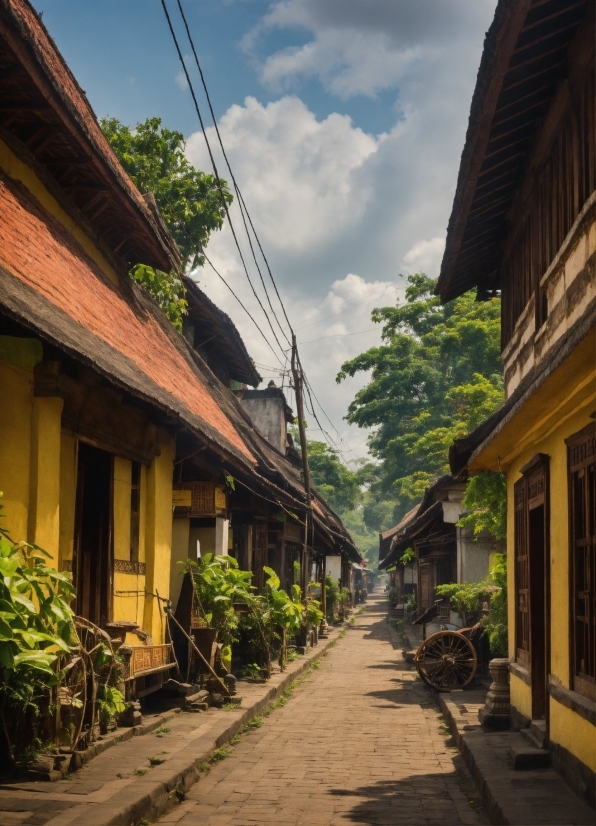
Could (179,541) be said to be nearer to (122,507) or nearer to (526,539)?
(122,507)

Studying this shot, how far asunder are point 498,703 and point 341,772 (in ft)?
8.71

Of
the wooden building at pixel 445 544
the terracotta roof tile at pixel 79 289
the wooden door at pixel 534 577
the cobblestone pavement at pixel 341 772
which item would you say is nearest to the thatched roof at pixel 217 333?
the terracotta roof tile at pixel 79 289

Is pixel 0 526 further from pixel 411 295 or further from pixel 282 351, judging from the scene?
pixel 411 295

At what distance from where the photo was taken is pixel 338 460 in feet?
220

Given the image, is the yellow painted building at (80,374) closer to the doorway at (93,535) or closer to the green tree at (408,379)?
the doorway at (93,535)

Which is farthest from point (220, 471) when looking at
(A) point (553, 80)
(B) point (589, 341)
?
(B) point (589, 341)

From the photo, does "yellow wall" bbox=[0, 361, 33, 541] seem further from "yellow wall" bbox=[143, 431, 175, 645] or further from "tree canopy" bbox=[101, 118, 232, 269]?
"tree canopy" bbox=[101, 118, 232, 269]

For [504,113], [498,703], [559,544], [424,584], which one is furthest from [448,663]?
[424,584]

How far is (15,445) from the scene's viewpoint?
7.96 metres

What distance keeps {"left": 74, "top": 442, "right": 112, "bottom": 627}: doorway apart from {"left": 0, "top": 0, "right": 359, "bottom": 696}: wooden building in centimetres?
2

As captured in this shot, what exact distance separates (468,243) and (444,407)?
38651mm

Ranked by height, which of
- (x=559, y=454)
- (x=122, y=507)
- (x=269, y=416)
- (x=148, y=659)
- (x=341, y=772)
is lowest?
(x=341, y=772)

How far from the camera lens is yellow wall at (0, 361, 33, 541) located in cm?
782

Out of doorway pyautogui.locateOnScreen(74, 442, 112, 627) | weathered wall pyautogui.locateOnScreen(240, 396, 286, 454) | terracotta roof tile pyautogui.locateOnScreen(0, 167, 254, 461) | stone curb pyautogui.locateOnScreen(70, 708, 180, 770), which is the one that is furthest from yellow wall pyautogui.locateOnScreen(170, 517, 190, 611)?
weathered wall pyautogui.locateOnScreen(240, 396, 286, 454)
